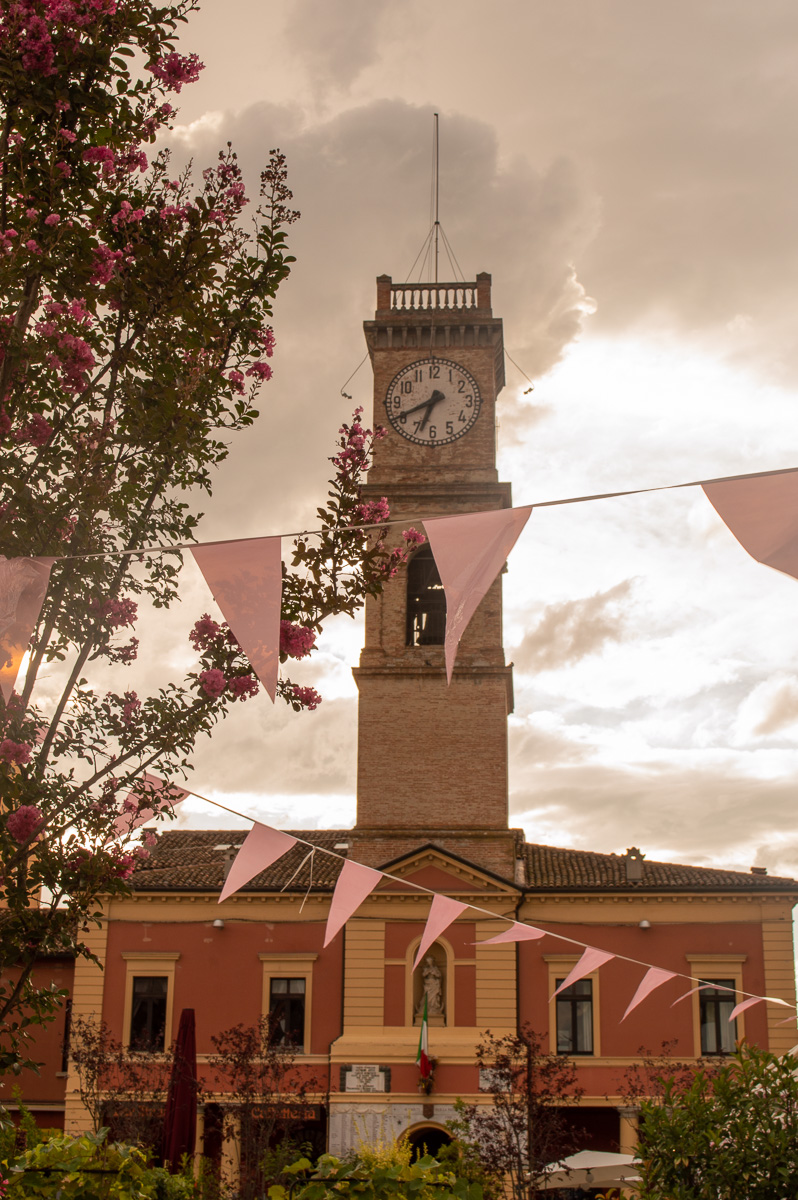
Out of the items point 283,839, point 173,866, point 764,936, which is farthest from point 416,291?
point 283,839

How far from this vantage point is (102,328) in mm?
5750

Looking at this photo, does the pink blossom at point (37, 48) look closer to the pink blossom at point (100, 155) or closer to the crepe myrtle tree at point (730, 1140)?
the pink blossom at point (100, 155)

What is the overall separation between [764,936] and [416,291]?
1656cm

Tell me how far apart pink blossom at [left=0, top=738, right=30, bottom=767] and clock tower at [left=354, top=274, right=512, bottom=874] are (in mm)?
17789

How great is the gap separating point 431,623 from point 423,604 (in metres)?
0.48

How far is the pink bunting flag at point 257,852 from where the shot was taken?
25.5 ft

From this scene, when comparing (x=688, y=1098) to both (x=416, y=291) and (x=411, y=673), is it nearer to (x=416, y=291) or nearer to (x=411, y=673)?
(x=411, y=673)

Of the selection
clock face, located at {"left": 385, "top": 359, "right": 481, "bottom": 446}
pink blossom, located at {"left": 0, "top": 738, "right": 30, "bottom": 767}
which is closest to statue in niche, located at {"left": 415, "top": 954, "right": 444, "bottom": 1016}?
clock face, located at {"left": 385, "top": 359, "right": 481, "bottom": 446}

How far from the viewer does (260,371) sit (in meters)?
6.11

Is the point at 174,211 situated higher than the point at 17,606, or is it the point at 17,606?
the point at 174,211

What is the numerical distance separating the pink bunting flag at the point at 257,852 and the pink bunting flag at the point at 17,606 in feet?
10.7

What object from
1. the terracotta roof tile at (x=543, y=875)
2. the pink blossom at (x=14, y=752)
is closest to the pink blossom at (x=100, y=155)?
the pink blossom at (x=14, y=752)

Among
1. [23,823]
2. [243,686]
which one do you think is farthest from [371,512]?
[23,823]

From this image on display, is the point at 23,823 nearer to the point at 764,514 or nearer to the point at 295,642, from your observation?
the point at 295,642
